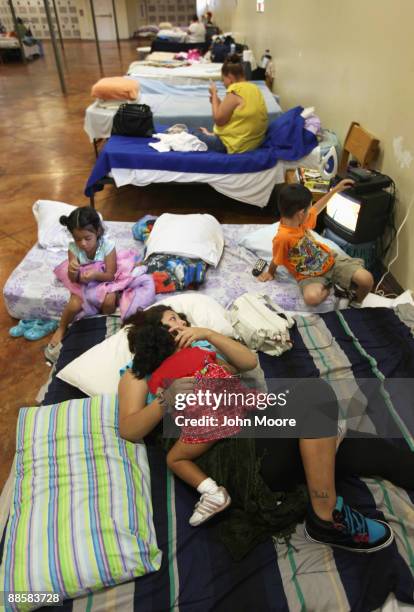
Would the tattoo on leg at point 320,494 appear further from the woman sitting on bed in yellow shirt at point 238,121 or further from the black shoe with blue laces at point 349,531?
the woman sitting on bed in yellow shirt at point 238,121

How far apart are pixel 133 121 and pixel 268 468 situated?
320 cm

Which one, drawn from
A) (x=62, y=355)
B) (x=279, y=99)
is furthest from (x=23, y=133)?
(x=62, y=355)

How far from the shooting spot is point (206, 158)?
10.6ft

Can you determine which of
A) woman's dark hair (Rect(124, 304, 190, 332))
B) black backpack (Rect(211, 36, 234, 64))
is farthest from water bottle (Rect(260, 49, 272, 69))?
woman's dark hair (Rect(124, 304, 190, 332))

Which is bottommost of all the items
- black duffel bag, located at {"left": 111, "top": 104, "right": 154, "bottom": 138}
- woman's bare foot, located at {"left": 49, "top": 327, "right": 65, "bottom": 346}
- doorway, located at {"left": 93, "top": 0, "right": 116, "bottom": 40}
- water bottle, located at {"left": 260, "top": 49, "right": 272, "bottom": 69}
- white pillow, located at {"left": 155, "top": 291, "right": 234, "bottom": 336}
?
woman's bare foot, located at {"left": 49, "top": 327, "right": 65, "bottom": 346}

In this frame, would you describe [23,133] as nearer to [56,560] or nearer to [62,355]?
[62,355]

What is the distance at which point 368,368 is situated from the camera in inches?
64.9

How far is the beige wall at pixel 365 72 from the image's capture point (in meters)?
2.24

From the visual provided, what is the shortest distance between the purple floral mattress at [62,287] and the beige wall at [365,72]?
2.51 ft

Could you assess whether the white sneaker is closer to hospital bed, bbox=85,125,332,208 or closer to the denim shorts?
the denim shorts

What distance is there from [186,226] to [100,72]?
771 centimetres

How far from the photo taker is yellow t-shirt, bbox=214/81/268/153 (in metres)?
3.28

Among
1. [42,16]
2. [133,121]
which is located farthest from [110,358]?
[42,16]

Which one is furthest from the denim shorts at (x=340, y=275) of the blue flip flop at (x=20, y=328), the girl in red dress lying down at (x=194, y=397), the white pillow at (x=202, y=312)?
the blue flip flop at (x=20, y=328)
